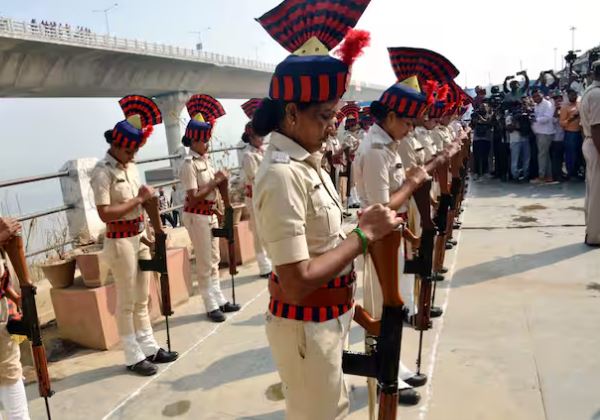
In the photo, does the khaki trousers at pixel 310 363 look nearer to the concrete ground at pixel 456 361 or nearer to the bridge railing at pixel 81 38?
the concrete ground at pixel 456 361

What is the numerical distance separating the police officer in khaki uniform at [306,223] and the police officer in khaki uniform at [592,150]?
4485 mm

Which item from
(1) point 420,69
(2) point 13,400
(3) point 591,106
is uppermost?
(1) point 420,69

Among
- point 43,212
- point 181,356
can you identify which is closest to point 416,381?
point 181,356

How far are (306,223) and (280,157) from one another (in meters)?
0.25

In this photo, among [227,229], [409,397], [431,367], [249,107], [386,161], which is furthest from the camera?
[249,107]

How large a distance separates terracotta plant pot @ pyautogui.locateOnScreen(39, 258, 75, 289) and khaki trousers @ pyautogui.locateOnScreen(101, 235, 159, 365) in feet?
2.39

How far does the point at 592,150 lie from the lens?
5.59 metres

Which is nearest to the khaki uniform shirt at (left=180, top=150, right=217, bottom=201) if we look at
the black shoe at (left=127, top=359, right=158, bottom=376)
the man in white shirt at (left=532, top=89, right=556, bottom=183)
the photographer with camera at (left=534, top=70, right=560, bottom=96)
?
the black shoe at (left=127, top=359, right=158, bottom=376)

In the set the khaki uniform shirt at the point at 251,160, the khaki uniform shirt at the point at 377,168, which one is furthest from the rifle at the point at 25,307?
the khaki uniform shirt at the point at 251,160

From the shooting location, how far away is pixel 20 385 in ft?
8.51

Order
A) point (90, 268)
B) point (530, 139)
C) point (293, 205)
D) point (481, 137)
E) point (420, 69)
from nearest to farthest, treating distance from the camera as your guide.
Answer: point (293, 205) < point (420, 69) < point (90, 268) < point (530, 139) < point (481, 137)

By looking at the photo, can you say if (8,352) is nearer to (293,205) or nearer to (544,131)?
(293,205)

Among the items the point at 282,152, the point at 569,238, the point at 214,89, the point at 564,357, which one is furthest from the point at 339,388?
the point at 214,89

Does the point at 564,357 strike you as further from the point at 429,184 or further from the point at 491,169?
the point at 491,169
